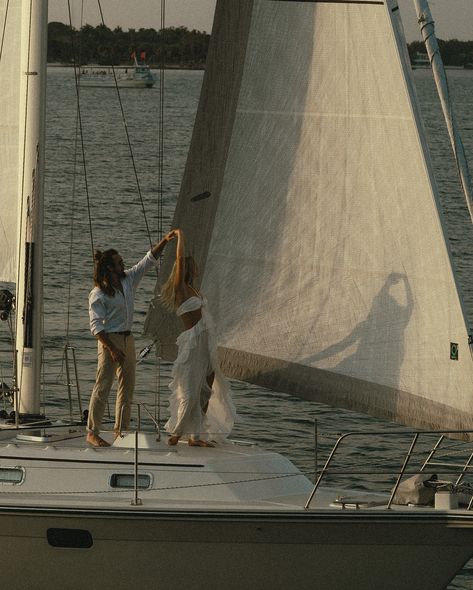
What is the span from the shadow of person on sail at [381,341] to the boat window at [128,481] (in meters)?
1.74

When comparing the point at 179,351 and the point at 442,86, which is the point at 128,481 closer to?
A: the point at 179,351

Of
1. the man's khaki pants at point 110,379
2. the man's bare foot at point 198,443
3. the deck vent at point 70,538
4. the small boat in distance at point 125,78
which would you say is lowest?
the small boat in distance at point 125,78

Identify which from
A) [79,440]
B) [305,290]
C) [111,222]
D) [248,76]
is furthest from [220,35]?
[111,222]

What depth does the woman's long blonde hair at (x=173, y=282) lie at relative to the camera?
14.6 meters

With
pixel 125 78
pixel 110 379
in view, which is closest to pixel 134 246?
pixel 110 379

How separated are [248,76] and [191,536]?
387 centimetres

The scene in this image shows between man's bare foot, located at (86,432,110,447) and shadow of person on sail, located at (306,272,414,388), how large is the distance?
2068 mm

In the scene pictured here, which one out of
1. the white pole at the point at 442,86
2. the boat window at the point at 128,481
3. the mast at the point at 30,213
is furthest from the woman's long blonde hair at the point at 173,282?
the white pole at the point at 442,86

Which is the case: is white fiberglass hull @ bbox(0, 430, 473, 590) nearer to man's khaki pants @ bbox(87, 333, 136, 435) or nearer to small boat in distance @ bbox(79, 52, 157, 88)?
man's khaki pants @ bbox(87, 333, 136, 435)

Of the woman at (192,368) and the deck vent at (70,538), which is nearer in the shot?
the deck vent at (70,538)

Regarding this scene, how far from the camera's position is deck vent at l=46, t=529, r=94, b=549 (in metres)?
14.1

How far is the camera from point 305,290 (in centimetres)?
1424

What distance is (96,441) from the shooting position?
1479cm

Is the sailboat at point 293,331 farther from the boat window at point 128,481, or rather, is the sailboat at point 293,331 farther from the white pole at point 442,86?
the white pole at point 442,86
